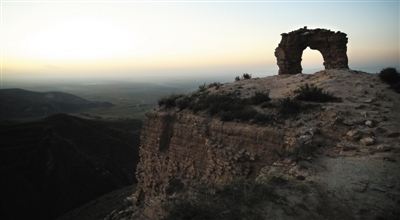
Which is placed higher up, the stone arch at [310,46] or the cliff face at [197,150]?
the stone arch at [310,46]

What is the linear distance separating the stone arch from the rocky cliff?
2.02m

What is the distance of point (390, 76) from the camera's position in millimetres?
8797

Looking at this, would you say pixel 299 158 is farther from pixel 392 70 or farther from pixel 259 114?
pixel 392 70

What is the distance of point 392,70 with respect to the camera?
892cm

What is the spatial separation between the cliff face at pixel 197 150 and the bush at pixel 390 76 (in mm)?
5509

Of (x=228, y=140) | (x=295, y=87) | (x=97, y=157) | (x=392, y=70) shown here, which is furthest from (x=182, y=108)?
(x=97, y=157)

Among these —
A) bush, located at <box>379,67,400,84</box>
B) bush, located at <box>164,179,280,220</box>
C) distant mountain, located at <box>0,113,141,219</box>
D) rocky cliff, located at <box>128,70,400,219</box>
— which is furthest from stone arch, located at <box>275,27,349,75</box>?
distant mountain, located at <box>0,113,141,219</box>

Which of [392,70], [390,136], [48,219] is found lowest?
[48,219]

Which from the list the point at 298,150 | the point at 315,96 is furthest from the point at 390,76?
the point at 298,150

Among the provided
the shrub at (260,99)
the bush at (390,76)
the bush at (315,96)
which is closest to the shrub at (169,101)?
the shrub at (260,99)

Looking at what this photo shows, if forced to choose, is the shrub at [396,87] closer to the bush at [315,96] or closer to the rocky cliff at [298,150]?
the rocky cliff at [298,150]

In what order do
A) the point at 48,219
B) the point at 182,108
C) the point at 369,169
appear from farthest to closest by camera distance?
the point at 48,219
the point at 182,108
the point at 369,169

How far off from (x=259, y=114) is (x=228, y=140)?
1244 mm

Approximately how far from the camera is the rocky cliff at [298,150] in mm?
3861
